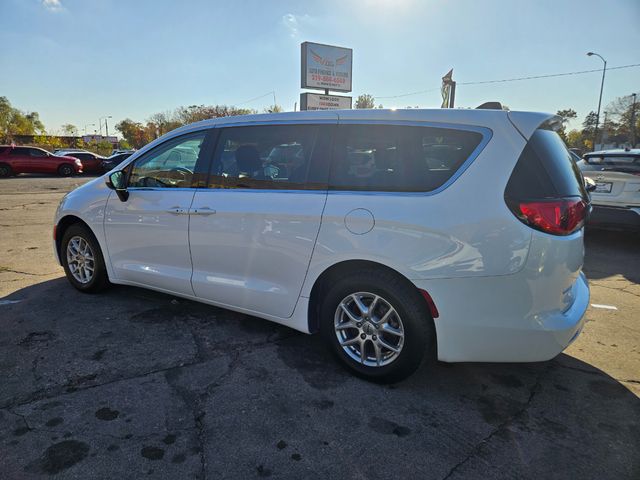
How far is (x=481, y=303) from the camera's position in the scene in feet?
8.14

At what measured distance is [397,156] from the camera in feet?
9.06

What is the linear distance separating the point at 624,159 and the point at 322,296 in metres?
6.06

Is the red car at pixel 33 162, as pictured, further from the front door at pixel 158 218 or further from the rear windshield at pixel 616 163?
the rear windshield at pixel 616 163

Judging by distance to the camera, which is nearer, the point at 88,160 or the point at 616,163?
the point at 616,163

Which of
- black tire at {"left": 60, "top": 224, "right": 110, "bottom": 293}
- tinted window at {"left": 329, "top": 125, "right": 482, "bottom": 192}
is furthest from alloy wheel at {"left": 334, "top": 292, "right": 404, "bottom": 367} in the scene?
black tire at {"left": 60, "top": 224, "right": 110, "bottom": 293}

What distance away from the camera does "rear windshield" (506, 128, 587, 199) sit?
243 centimetres

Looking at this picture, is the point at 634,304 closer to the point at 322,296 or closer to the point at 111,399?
the point at 322,296

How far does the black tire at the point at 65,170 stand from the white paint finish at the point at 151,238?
2408 cm

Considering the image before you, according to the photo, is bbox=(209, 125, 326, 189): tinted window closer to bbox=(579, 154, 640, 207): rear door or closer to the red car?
bbox=(579, 154, 640, 207): rear door

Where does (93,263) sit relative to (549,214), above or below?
below

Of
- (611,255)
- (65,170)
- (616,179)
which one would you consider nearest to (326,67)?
(65,170)

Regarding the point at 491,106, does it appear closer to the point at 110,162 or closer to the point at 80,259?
the point at 80,259

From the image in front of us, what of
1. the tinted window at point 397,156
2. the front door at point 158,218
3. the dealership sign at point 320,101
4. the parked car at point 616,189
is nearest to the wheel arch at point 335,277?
the tinted window at point 397,156

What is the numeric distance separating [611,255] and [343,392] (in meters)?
5.74
